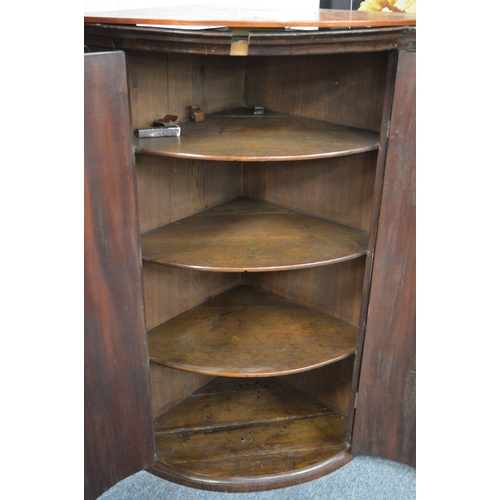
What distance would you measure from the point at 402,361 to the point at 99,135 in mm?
1318

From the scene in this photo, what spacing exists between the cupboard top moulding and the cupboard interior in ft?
0.86

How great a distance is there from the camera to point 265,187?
8.96 feet

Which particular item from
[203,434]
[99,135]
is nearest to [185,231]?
[99,135]

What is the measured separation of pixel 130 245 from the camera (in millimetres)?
2086

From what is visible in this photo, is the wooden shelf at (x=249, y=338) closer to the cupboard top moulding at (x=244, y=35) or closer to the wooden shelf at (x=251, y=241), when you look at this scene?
the wooden shelf at (x=251, y=241)

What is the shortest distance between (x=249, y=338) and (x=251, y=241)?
15.7 inches

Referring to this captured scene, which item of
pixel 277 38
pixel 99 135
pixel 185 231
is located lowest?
pixel 185 231

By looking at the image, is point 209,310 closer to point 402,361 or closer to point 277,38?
point 402,361

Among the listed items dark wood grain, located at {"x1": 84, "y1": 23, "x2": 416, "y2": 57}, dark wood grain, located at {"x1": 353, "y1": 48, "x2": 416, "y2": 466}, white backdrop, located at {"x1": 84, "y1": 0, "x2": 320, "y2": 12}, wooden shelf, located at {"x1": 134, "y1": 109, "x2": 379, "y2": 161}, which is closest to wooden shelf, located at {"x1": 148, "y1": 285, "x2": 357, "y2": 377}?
dark wood grain, located at {"x1": 353, "y1": 48, "x2": 416, "y2": 466}

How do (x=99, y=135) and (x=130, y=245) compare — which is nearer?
Result: (x=99, y=135)

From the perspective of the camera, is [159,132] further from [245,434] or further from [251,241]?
[245,434]

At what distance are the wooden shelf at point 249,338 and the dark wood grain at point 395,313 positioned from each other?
148 millimetres

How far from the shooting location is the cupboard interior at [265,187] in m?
2.33

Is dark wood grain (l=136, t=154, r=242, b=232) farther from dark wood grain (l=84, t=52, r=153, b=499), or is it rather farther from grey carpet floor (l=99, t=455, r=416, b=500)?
grey carpet floor (l=99, t=455, r=416, b=500)
